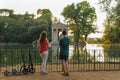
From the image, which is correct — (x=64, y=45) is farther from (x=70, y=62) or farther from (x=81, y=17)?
(x=81, y=17)

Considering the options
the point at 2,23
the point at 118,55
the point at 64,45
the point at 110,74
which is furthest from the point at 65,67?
the point at 2,23

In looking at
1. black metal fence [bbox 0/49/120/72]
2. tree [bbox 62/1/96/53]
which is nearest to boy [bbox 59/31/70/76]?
black metal fence [bbox 0/49/120/72]

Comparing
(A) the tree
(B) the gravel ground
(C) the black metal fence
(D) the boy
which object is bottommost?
(B) the gravel ground

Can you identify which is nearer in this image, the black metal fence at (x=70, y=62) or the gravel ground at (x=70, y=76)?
the gravel ground at (x=70, y=76)

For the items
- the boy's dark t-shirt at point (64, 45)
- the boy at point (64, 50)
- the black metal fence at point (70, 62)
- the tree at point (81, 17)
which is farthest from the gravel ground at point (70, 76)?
the tree at point (81, 17)

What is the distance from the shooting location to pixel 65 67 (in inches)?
559

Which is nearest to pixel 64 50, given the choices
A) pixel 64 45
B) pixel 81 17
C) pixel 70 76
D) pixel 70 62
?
A: pixel 64 45

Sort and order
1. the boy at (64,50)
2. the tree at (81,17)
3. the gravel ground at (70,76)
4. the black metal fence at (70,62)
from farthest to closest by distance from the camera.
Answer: the tree at (81,17)
the black metal fence at (70,62)
the boy at (64,50)
the gravel ground at (70,76)

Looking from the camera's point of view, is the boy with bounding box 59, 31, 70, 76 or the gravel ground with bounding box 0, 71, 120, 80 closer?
the gravel ground with bounding box 0, 71, 120, 80

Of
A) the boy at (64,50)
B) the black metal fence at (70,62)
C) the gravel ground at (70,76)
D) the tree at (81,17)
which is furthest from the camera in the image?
the tree at (81,17)

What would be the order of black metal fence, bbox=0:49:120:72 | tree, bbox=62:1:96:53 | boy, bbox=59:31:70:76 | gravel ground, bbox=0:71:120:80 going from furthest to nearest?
tree, bbox=62:1:96:53 → black metal fence, bbox=0:49:120:72 → boy, bbox=59:31:70:76 → gravel ground, bbox=0:71:120:80

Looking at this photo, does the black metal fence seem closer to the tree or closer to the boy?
the boy

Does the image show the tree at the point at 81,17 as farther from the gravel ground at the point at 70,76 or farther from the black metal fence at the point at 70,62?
the gravel ground at the point at 70,76

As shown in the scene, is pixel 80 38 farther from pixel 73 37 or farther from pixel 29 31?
pixel 29 31
